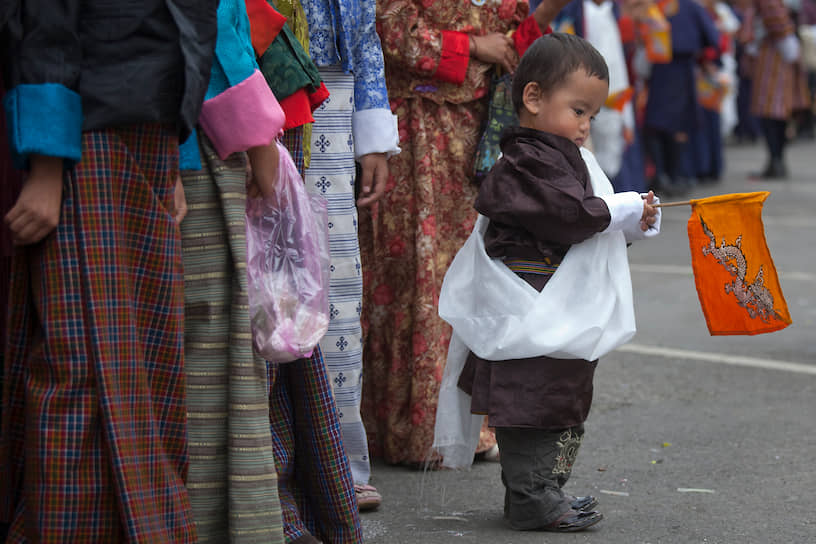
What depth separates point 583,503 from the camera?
137 inches

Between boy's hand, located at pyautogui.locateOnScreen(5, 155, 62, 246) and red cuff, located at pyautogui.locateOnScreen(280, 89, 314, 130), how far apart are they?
26.1 inches

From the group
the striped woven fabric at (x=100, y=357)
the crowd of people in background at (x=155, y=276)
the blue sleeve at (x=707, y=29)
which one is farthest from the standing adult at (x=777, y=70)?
the striped woven fabric at (x=100, y=357)

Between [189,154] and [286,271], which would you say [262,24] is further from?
[286,271]

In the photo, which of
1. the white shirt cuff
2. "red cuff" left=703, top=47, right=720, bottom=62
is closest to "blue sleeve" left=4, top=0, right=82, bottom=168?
the white shirt cuff

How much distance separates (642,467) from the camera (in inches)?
161

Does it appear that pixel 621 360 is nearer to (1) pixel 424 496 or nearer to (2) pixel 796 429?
(2) pixel 796 429

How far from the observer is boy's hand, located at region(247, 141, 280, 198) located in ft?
9.06

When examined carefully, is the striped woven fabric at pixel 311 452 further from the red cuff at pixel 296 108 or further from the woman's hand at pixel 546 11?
the woman's hand at pixel 546 11

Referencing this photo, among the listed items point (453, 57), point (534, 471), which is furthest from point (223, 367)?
point (453, 57)

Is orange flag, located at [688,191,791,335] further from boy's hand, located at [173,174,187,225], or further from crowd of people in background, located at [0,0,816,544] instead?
boy's hand, located at [173,174,187,225]

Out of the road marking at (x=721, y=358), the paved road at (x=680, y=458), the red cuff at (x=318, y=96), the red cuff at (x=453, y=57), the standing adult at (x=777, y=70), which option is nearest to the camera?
the red cuff at (x=318, y=96)

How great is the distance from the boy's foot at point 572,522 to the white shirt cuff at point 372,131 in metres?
1.17

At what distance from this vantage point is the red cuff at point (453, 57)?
3818 millimetres

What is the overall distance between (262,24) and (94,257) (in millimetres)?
725
